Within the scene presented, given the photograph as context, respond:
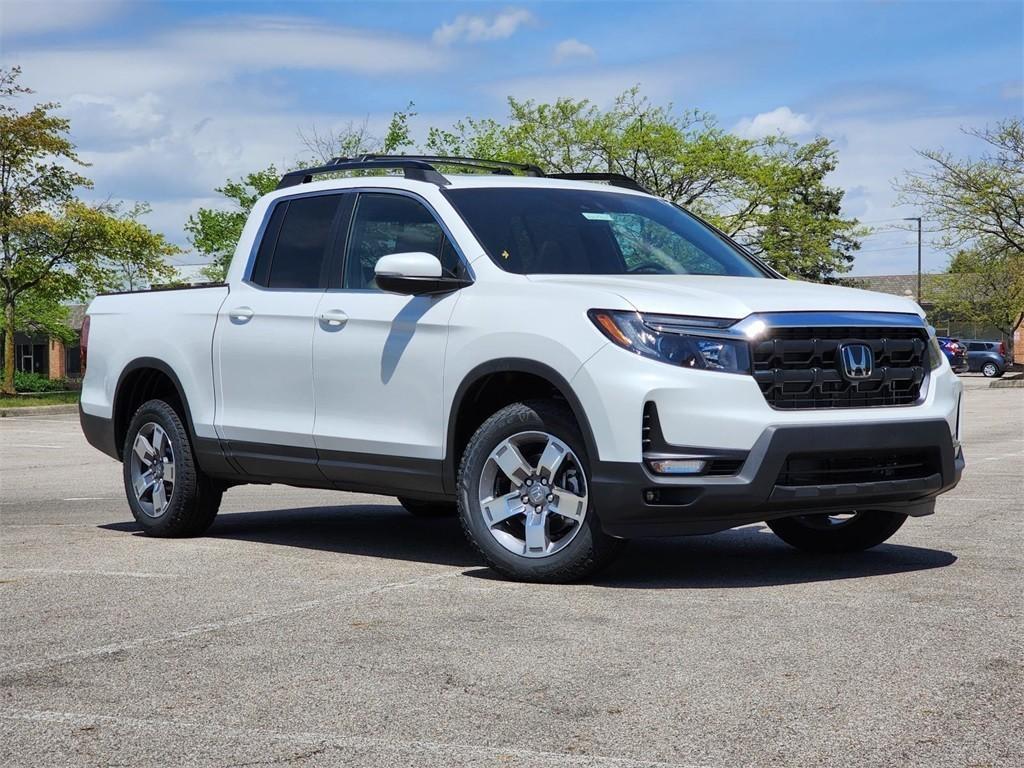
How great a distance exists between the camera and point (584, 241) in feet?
24.9

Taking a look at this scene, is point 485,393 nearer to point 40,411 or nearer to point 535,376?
point 535,376

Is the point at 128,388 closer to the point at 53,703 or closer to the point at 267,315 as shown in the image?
the point at 267,315

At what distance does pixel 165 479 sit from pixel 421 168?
2530mm

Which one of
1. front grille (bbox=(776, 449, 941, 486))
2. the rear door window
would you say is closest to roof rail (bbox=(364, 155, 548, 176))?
the rear door window

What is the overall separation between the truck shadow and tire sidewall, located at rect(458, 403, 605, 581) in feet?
0.68

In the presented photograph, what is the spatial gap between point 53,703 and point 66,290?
3959 cm

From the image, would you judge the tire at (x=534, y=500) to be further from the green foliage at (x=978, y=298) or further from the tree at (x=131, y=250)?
the green foliage at (x=978, y=298)

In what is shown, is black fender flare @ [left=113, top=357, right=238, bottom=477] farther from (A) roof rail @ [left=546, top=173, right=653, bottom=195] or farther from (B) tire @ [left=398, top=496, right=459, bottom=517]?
(A) roof rail @ [left=546, top=173, right=653, bottom=195]

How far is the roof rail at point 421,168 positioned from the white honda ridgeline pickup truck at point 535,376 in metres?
0.03

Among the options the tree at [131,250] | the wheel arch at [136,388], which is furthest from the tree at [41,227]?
the wheel arch at [136,388]

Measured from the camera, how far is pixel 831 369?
6547 mm

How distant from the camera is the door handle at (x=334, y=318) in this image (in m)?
7.68

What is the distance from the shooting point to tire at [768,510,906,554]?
779cm

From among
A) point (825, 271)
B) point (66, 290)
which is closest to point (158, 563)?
point (66, 290)
